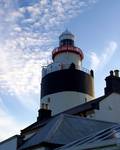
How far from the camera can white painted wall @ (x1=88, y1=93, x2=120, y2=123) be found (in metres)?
30.9

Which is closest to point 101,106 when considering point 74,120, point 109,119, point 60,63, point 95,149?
point 109,119

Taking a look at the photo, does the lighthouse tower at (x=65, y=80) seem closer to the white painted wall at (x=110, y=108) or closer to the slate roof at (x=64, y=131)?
the white painted wall at (x=110, y=108)

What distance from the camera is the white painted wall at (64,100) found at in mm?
38500

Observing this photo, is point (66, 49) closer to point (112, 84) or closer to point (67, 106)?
point (67, 106)

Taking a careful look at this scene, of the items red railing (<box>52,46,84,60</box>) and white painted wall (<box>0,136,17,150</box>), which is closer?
white painted wall (<box>0,136,17,150</box>)

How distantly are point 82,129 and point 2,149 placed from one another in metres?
6.90

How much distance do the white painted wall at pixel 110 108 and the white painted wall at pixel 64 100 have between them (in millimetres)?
6826

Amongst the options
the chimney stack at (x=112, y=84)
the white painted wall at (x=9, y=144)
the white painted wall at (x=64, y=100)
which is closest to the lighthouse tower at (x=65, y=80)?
the white painted wall at (x=64, y=100)

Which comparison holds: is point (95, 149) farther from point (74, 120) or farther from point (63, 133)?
point (74, 120)

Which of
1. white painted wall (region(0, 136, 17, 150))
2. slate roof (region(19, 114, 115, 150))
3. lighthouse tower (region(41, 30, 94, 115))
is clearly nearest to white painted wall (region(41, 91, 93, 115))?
lighthouse tower (region(41, 30, 94, 115))

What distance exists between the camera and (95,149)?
13297 mm

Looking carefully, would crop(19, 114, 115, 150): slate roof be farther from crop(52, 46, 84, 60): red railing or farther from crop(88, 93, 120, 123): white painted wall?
crop(52, 46, 84, 60): red railing

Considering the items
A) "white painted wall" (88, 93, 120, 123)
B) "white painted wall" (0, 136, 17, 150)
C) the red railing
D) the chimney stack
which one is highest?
the red railing

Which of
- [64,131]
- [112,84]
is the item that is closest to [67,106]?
[112,84]
